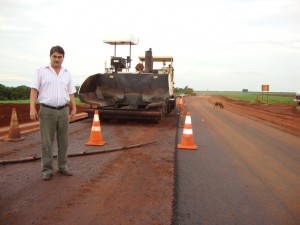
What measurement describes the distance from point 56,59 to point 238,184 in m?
3.17

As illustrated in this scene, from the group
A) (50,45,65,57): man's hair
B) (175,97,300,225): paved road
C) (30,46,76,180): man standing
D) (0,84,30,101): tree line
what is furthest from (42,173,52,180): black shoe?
(0,84,30,101): tree line

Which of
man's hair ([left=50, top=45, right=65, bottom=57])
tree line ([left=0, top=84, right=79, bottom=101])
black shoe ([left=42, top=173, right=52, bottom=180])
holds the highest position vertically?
man's hair ([left=50, top=45, right=65, bottom=57])

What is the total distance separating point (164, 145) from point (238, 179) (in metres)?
3.05

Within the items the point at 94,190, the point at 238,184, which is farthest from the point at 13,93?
the point at 238,184

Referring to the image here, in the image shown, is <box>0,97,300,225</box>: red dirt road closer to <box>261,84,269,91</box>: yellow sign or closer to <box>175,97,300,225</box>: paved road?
<box>175,97,300,225</box>: paved road

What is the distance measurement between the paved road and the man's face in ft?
8.03

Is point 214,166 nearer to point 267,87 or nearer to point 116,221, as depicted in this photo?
point 116,221

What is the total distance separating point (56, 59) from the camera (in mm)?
5113

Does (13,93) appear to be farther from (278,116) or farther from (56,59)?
(56,59)

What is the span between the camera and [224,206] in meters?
4.24

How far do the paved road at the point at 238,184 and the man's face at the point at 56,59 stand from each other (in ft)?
8.03

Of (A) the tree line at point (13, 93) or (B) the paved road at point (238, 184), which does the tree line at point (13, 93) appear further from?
(B) the paved road at point (238, 184)

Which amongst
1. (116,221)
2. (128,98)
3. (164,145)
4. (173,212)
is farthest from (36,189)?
(128,98)

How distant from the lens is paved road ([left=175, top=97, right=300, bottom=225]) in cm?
396
